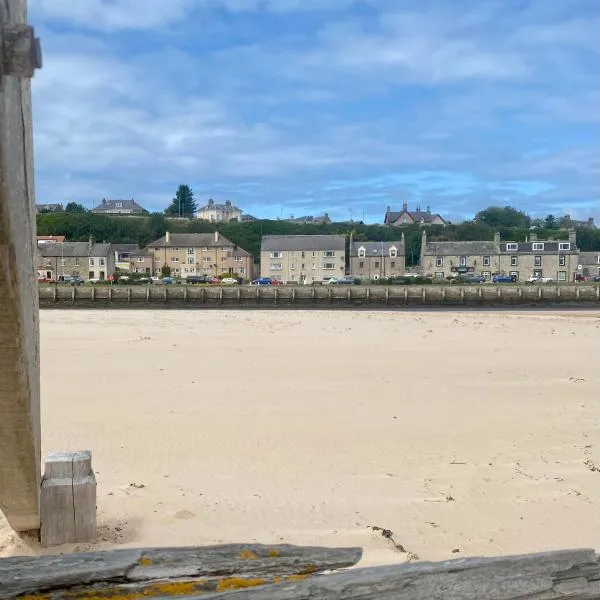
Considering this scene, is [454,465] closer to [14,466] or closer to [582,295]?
[14,466]

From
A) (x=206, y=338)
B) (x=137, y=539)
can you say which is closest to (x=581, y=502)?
(x=137, y=539)

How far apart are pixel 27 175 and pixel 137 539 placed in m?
3.45

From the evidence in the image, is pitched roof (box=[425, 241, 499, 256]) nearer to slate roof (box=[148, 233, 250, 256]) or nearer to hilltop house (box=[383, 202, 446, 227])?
slate roof (box=[148, 233, 250, 256])

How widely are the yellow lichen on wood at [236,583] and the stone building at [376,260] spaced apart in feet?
295

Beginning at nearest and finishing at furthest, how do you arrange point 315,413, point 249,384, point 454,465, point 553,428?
point 454,465, point 553,428, point 315,413, point 249,384

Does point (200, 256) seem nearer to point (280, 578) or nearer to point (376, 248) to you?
point (376, 248)

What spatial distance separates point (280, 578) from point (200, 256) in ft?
310

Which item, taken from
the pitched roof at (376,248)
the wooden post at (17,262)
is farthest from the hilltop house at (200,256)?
the wooden post at (17,262)

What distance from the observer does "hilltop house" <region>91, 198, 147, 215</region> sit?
157125 millimetres

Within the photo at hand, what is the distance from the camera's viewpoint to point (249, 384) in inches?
479

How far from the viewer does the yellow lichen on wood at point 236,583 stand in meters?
2.23

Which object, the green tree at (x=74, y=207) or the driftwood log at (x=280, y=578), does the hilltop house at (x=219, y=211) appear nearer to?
the green tree at (x=74, y=207)

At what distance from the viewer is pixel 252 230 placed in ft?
412

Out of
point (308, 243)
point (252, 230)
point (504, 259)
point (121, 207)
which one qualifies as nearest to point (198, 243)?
point (308, 243)
